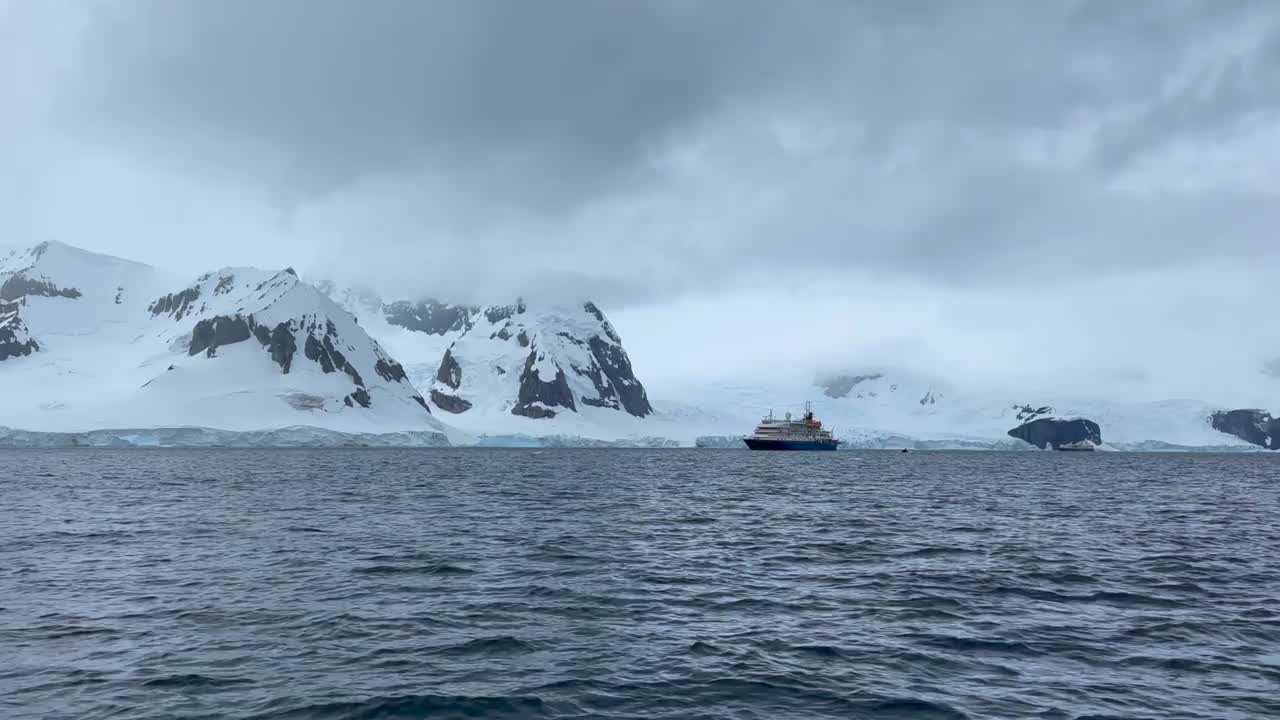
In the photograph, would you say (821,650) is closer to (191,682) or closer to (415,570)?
(191,682)

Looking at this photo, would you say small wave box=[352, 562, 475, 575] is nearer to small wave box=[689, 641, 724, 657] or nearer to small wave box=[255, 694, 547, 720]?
small wave box=[689, 641, 724, 657]

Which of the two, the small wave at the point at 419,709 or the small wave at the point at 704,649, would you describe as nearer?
the small wave at the point at 419,709

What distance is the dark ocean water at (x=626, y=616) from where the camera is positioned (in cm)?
1564

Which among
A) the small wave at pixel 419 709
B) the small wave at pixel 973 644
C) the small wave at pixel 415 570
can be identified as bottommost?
the small wave at pixel 419 709

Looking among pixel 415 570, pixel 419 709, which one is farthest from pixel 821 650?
pixel 415 570

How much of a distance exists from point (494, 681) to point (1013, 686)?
32.5 ft

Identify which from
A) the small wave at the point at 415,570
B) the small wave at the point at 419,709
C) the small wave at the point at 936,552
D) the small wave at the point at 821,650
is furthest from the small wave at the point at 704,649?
the small wave at the point at 936,552

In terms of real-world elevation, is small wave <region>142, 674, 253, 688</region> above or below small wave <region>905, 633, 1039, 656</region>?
below

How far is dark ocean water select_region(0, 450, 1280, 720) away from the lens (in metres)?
15.6

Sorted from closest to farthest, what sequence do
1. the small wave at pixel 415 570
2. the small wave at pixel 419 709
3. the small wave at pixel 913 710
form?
the small wave at pixel 419 709
the small wave at pixel 913 710
the small wave at pixel 415 570

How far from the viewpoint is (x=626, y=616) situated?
22203 millimetres

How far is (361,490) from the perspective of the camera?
64.4m

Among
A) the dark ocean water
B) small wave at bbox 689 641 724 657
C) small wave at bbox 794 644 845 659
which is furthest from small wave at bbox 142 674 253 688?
small wave at bbox 794 644 845 659

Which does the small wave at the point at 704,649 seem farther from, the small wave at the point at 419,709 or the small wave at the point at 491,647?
the small wave at the point at 419,709
